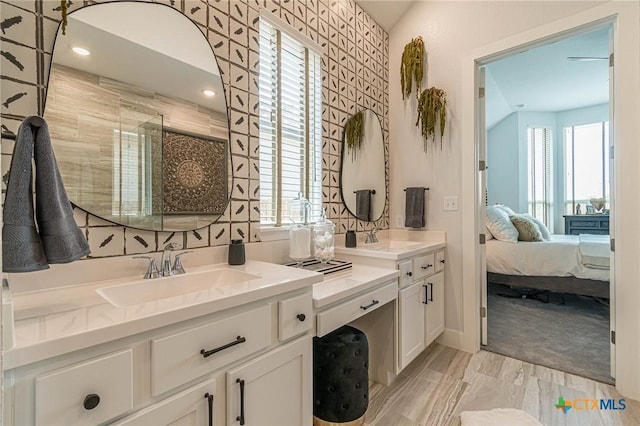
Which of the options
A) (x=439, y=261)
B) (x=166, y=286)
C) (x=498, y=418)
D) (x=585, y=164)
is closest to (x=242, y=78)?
(x=166, y=286)

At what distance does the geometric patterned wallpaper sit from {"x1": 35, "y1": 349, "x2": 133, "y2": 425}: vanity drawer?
60 cm

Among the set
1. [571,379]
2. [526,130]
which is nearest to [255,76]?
[571,379]

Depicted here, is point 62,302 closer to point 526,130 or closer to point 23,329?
point 23,329

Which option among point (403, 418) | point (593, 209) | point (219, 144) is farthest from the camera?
point (593, 209)

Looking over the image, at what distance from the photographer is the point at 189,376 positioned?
2.84ft

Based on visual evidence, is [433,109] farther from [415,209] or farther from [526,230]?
[526,230]

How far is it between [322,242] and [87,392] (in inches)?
53.2

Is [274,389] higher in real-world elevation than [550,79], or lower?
lower

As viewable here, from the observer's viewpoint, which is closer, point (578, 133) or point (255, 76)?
point (255, 76)

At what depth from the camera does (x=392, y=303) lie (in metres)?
1.87

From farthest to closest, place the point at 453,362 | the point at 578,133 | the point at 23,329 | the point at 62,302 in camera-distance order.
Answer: the point at 578,133
the point at 453,362
the point at 62,302
the point at 23,329

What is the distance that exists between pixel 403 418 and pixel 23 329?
1.74m

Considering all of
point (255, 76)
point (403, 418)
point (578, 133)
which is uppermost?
point (578, 133)

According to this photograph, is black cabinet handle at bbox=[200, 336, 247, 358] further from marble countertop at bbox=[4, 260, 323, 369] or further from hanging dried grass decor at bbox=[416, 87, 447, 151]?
hanging dried grass decor at bbox=[416, 87, 447, 151]
